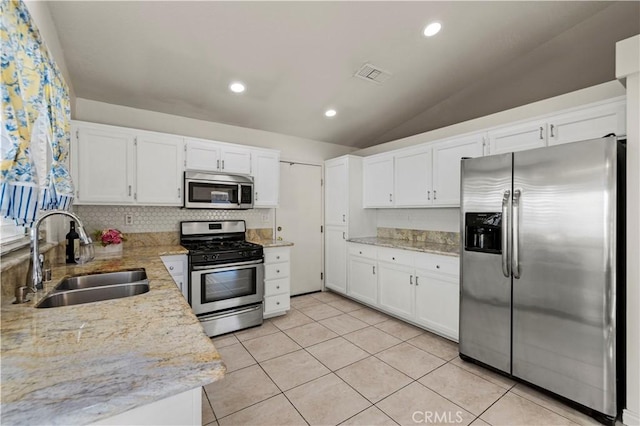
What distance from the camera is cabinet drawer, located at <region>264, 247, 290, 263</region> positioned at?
3.52 m

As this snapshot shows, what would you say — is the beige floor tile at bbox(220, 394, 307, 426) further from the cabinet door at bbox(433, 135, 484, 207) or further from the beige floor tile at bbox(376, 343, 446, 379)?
the cabinet door at bbox(433, 135, 484, 207)

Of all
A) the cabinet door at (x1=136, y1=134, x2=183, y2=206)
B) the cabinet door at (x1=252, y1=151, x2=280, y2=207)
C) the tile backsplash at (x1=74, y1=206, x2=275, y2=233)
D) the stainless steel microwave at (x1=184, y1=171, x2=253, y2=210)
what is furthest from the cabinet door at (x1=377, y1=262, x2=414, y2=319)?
the cabinet door at (x1=136, y1=134, x2=183, y2=206)

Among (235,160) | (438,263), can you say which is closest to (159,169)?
(235,160)

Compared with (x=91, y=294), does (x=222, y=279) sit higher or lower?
lower

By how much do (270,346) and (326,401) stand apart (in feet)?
3.23

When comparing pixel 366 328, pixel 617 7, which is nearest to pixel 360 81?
pixel 617 7

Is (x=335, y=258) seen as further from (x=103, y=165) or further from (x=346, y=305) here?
(x=103, y=165)

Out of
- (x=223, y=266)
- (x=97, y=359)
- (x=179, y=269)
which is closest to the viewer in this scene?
(x=97, y=359)

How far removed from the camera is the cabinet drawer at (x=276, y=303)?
350 cm

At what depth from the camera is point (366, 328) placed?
3312 mm

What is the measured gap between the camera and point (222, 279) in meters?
3.10

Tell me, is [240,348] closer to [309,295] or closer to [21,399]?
[309,295]

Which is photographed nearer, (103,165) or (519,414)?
(519,414)

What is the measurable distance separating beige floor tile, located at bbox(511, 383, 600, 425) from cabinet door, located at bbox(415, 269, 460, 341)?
Answer: 71 cm
